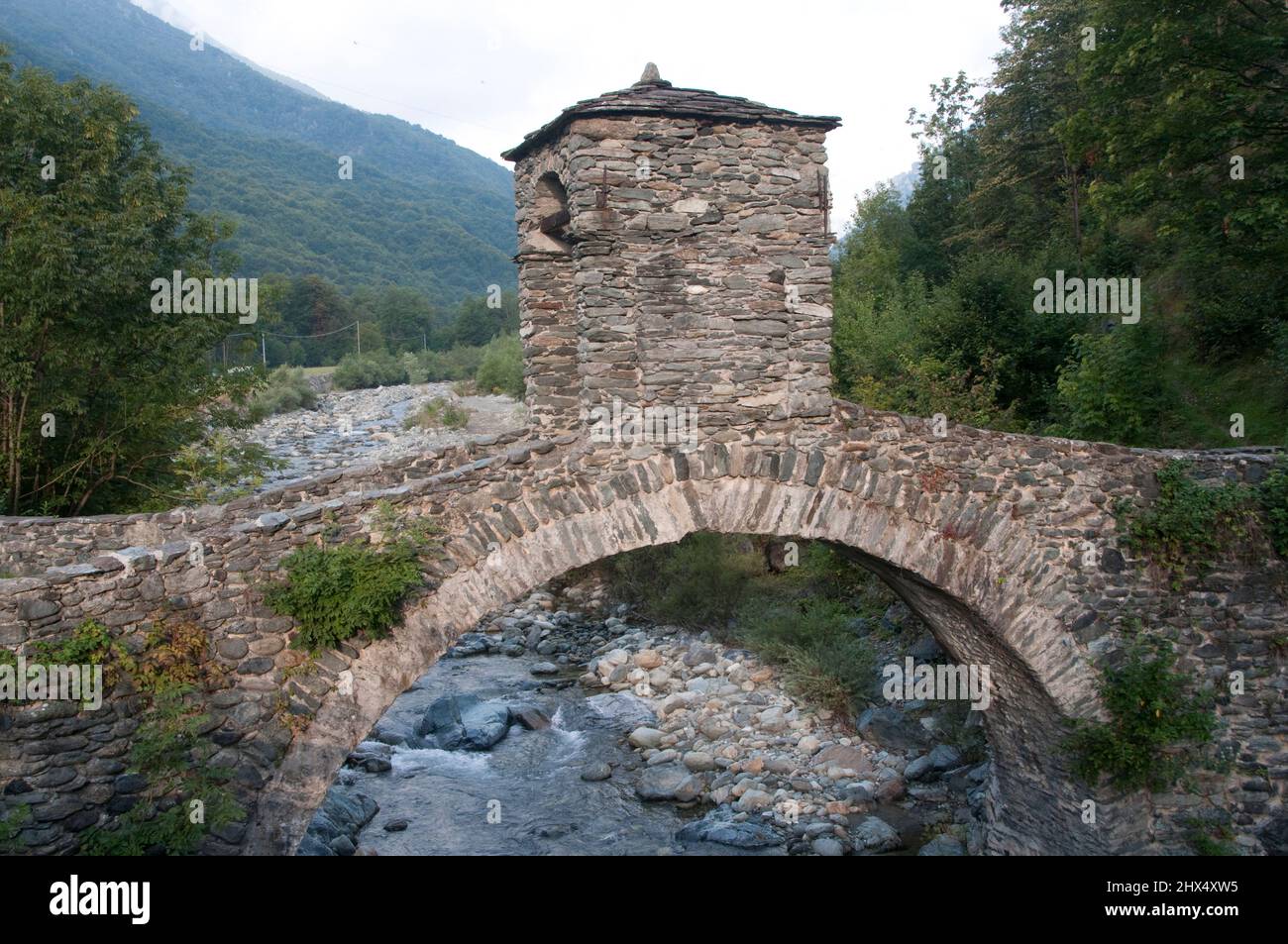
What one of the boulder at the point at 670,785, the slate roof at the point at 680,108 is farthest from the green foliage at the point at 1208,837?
the slate roof at the point at 680,108

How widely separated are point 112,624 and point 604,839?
6.54m

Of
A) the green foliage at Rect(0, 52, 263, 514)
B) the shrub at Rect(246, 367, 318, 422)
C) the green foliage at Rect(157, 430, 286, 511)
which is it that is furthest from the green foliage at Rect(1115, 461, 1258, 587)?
the shrub at Rect(246, 367, 318, 422)

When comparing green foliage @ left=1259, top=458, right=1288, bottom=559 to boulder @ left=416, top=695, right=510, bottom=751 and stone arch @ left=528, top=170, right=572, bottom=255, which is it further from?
boulder @ left=416, top=695, right=510, bottom=751

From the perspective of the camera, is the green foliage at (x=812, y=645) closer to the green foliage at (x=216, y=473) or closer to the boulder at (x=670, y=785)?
the boulder at (x=670, y=785)

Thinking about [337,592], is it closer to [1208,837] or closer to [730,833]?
[730,833]

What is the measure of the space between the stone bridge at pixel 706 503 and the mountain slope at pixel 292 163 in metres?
32.1

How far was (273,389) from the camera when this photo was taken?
124 feet

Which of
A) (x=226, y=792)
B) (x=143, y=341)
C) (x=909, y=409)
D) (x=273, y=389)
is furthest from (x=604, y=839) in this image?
(x=273, y=389)

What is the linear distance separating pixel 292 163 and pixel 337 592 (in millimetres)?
100162

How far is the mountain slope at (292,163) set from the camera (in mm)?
73000

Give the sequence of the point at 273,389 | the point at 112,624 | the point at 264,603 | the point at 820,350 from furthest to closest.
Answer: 1. the point at 273,389
2. the point at 820,350
3. the point at 264,603
4. the point at 112,624

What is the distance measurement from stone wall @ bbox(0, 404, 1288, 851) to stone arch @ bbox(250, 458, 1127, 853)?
0.05ft

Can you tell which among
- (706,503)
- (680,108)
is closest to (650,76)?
(680,108)
